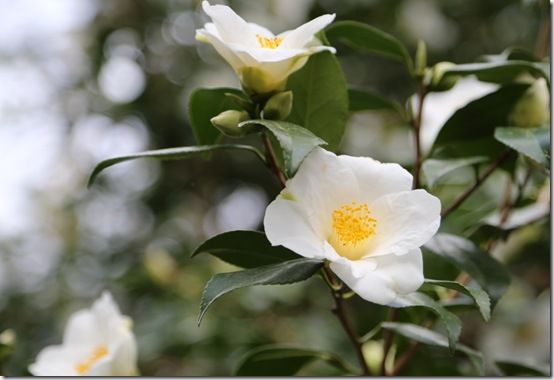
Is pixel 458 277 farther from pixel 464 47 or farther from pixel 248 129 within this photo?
pixel 464 47

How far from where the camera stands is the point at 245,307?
175cm

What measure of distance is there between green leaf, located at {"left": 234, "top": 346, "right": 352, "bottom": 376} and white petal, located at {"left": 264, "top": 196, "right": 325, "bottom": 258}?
35cm

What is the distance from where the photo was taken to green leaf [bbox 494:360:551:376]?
0.90 metres

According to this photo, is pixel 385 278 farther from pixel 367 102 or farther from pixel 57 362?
pixel 57 362

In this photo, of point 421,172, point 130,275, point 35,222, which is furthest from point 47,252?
point 421,172

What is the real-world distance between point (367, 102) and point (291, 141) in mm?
359

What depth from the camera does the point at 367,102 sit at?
927mm

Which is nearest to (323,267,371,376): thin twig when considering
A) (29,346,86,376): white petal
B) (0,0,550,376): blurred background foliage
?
(29,346,86,376): white petal

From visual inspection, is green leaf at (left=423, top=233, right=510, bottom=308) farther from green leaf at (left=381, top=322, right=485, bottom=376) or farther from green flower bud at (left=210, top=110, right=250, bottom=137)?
green flower bud at (left=210, top=110, right=250, bottom=137)

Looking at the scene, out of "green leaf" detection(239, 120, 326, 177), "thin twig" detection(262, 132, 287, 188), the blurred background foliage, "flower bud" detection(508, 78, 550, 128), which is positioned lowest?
the blurred background foliage

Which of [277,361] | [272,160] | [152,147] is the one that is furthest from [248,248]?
[152,147]

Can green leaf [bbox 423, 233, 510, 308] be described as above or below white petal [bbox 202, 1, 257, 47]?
below

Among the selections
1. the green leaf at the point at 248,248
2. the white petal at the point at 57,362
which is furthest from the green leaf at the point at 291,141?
the white petal at the point at 57,362

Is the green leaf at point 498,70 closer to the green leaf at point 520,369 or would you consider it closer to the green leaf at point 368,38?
the green leaf at point 368,38
